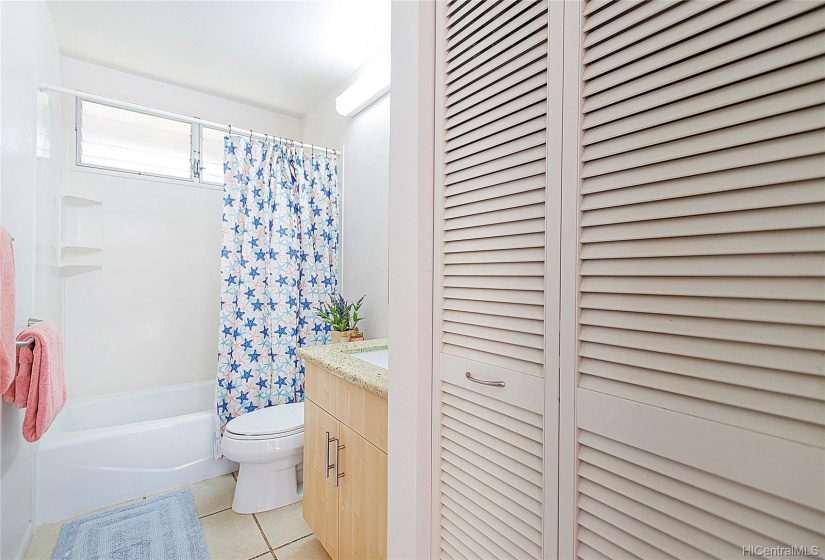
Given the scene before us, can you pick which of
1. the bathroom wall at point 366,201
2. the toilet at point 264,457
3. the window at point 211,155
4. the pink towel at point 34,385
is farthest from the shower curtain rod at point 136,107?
the toilet at point 264,457

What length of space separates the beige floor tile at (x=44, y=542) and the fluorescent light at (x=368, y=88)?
2.70 m

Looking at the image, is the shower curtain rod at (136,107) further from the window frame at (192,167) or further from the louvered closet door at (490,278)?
the louvered closet door at (490,278)

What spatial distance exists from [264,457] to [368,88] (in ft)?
7.00

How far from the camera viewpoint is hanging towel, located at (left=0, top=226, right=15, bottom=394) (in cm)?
126

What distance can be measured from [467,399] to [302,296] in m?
1.98

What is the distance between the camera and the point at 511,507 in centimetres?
83

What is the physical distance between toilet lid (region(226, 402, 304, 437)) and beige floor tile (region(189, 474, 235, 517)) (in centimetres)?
42

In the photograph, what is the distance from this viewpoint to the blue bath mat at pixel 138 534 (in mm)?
1701

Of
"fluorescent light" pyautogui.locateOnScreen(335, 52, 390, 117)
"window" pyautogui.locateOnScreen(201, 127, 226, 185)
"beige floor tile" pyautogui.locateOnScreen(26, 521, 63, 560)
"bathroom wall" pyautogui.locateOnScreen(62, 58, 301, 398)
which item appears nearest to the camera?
"beige floor tile" pyautogui.locateOnScreen(26, 521, 63, 560)

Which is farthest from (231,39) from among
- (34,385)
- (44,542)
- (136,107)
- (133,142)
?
(44,542)

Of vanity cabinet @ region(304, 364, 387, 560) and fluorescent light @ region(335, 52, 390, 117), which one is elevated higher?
fluorescent light @ region(335, 52, 390, 117)

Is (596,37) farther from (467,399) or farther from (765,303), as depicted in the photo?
(467,399)

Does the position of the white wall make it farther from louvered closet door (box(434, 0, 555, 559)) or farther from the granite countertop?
the granite countertop

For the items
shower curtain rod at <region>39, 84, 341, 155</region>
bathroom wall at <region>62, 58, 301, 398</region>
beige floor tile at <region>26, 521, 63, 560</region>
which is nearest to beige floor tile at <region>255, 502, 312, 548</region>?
beige floor tile at <region>26, 521, 63, 560</region>
